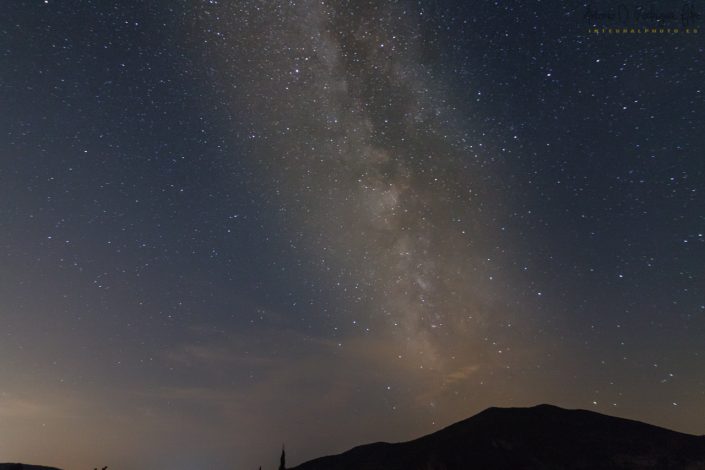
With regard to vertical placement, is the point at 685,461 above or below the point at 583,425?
below

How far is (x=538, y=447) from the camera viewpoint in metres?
51.6

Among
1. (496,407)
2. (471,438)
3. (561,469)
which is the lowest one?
(561,469)

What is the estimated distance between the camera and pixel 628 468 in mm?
46000

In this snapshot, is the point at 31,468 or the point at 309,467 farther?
the point at 31,468

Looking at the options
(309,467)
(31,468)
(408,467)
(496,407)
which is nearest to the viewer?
(408,467)

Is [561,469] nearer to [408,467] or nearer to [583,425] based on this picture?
[583,425]

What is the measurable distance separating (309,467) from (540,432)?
30215 mm

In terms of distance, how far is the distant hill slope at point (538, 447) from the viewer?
4753cm

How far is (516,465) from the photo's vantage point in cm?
4853

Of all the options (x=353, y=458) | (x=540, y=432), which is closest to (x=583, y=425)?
(x=540, y=432)

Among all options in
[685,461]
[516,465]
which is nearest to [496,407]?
[516,465]

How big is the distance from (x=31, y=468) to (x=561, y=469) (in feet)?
390

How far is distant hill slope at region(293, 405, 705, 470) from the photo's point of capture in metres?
47.5

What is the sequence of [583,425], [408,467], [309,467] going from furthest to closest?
[309,467] → [583,425] → [408,467]
